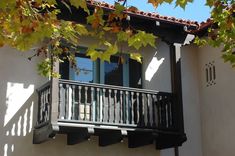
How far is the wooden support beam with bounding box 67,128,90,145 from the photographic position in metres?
12.1

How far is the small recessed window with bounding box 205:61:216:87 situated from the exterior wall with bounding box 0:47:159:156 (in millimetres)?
3785

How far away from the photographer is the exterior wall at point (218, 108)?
1329 centimetres

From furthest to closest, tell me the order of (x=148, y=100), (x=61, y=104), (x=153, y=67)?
1. (x=153, y=67)
2. (x=148, y=100)
3. (x=61, y=104)

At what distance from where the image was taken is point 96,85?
12352mm

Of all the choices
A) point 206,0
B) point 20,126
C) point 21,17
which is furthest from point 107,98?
point 21,17

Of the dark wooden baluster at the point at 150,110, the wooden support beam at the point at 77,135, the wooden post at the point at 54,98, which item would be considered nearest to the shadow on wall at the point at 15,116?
the wooden support beam at the point at 77,135

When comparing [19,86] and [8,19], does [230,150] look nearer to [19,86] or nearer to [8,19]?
[19,86]

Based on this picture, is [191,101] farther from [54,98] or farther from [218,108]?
[54,98]

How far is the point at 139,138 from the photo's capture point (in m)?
13.2

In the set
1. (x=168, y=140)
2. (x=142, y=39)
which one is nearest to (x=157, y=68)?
(x=168, y=140)

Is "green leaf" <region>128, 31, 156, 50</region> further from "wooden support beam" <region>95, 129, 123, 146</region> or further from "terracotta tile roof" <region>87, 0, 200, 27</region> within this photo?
"terracotta tile roof" <region>87, 0, 200, 27</region>

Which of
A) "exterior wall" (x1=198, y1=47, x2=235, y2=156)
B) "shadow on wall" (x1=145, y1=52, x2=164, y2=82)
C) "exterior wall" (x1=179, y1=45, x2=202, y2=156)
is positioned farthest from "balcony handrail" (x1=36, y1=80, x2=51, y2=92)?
"exterior wall" (x1=198, y1=47, x2=235, y2=156)

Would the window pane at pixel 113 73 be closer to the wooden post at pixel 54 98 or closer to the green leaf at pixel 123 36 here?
the wooden post at pixel 54 98

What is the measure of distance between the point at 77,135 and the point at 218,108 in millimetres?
3939
